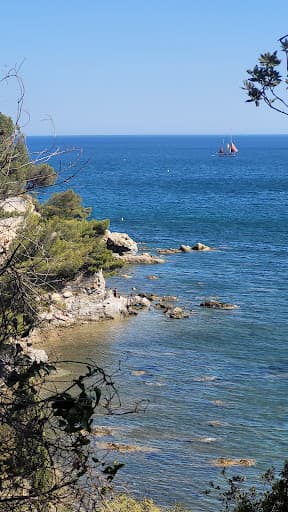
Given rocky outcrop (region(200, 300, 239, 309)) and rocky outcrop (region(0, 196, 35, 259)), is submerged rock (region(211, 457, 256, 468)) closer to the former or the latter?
rocky outcrop (region(0, 196, 35, 259))

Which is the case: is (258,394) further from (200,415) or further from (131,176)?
(131,176)

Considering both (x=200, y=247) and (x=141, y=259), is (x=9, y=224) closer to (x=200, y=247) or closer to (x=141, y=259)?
(x=141, y=259)

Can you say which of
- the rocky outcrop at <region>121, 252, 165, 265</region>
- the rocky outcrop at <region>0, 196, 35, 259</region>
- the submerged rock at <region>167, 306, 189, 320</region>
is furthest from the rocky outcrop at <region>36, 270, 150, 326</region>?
the rocky outcrop at <region>0, 196, 35, 259</region>

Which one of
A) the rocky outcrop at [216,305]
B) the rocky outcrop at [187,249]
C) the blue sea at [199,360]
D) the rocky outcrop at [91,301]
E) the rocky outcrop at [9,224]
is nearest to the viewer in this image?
the rocky outcrop at [9,224]

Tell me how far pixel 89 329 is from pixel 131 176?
116 metres

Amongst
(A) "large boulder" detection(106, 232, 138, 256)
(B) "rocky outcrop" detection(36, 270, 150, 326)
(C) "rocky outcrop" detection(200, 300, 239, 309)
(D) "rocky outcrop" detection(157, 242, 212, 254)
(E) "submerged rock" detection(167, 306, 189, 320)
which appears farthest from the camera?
(D) "rocky outcrop" detection(157, 242, 212, 254)

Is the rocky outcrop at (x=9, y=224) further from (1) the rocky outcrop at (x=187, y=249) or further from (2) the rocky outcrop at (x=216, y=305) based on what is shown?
(1) the rocky outcrop at (x=187, y=249)

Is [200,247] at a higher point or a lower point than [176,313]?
higher

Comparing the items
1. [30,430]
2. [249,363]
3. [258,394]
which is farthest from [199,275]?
[30,430]

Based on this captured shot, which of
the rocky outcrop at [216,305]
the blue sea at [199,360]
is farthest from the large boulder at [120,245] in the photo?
the rocky outcrop at [216,305]

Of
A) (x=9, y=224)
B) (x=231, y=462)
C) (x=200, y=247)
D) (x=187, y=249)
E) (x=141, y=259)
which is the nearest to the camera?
(x=9, y=224)

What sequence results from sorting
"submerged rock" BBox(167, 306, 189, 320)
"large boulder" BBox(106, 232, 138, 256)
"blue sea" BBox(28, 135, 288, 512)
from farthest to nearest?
1. "large boulder" BBox(106, 232, 138, 256)
2. "submerged rock" BBox(167, 306, 189, 320)
3. "blue sea" BBox(28, 135, 288, 512)

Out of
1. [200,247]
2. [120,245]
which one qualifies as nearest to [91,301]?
[120,245]

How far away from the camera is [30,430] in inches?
214
